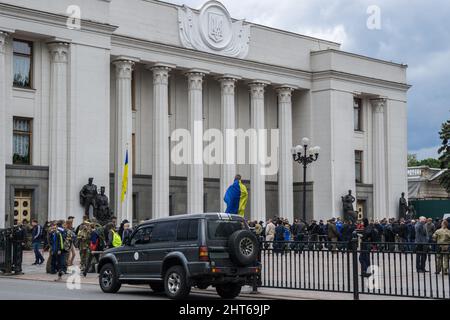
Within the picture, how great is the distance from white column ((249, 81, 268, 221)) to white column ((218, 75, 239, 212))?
1.85m

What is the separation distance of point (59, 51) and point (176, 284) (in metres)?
25.2

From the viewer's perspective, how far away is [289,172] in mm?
54000

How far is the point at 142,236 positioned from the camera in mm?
19859

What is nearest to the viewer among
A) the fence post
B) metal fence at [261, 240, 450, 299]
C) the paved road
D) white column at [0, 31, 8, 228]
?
metal fence at [261, 240, 450, 299]

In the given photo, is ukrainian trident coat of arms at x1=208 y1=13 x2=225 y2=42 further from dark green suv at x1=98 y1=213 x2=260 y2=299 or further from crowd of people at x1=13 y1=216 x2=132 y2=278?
dark green suv at x1=98 y1=213 x2=260 y2=299

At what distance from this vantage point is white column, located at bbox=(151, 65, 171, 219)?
46.1 meters

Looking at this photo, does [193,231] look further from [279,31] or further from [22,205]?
[279,31]

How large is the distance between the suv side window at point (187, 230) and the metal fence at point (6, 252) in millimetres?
9995

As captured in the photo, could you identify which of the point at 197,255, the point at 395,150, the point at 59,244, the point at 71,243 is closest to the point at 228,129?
the point at 395,150

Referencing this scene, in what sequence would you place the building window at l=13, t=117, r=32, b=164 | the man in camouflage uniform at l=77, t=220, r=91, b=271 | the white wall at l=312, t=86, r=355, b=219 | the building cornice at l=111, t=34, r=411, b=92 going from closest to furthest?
1. the man in camouflage uniform at l=77, t=220, r=91, b=271
2. the building window at l=13, t=117, r=32, b=164
3. the building cornice at l=111, t=34, r=411, b=92
4. the white wall at l=312, t=86, r=355, b=219

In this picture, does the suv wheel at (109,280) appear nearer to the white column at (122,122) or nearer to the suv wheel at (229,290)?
the suv wheel at (229,290)

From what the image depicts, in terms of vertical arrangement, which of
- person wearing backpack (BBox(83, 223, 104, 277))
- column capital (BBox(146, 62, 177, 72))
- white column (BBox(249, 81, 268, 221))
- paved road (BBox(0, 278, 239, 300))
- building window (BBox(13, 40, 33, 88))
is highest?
column capital (BBox(146, 62, 177, 72))

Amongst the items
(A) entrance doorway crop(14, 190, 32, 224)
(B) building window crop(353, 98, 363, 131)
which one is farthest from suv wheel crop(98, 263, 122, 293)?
(B) building window crop(353, 98, 363, 131)

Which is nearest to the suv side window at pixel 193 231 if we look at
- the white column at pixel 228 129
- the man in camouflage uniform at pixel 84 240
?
the man in camouflage uniform at pixel 84 240
